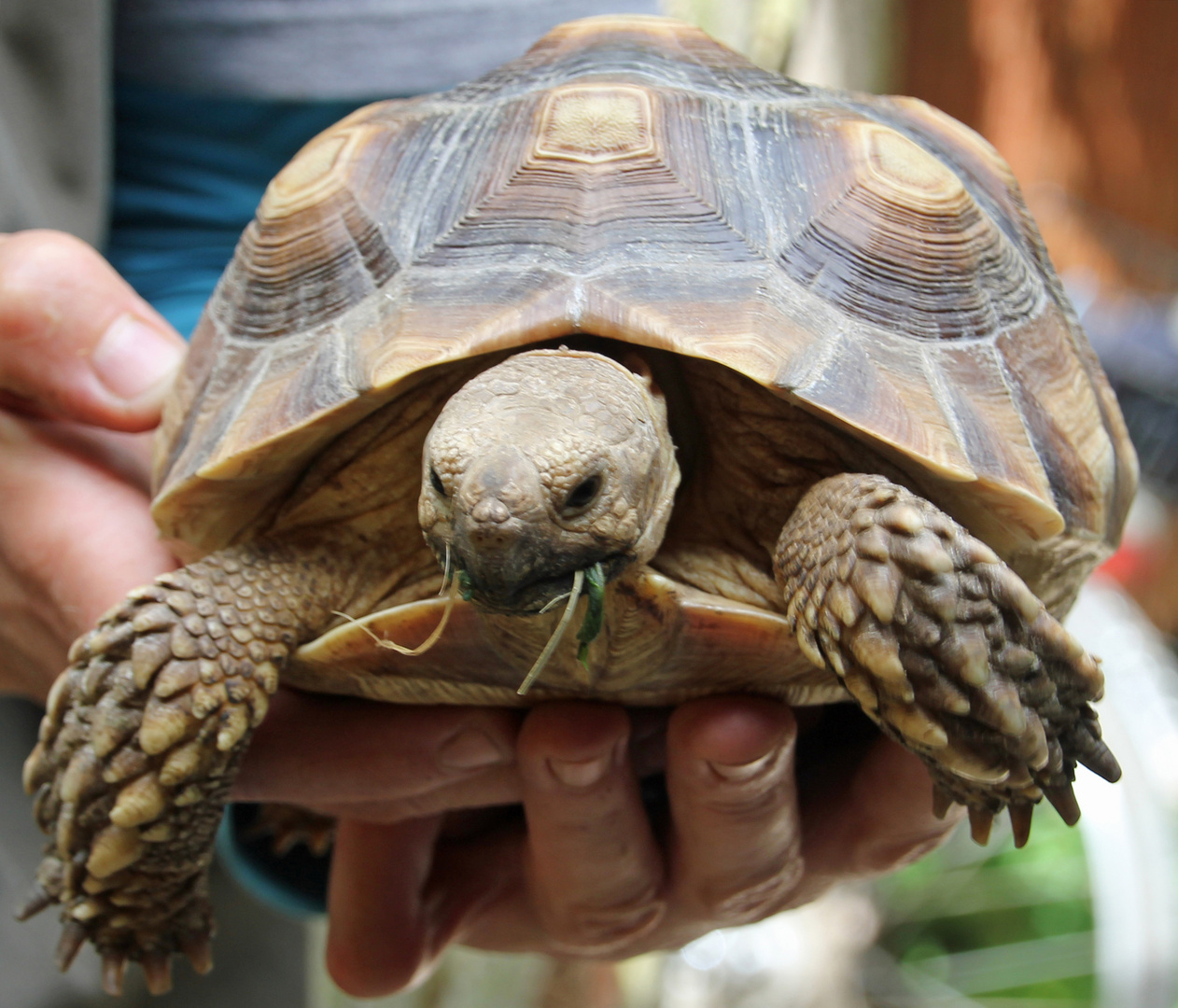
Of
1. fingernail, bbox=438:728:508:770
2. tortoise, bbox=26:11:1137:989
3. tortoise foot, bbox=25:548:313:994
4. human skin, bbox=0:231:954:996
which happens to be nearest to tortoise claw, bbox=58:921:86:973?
tortoise, bbox=26:11:1137:989

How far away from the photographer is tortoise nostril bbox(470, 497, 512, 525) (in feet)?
2.63

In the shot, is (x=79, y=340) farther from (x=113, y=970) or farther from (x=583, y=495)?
(x=583, y=495)

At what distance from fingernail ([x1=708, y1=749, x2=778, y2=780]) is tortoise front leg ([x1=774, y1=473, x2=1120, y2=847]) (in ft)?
0.80

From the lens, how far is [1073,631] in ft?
8.95

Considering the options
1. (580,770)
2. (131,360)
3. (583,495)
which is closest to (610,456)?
(583,495)

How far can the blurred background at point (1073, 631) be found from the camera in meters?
2.59

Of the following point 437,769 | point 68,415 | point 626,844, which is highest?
point 68,415

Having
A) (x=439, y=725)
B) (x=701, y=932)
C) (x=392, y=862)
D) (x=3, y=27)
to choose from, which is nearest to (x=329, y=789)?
(x=439, y=725)

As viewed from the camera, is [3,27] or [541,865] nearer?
[541,865]

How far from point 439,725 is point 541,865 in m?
0.31

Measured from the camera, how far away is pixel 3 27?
1588mm

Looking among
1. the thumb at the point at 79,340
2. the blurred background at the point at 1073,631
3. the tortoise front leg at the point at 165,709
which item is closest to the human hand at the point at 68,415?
the thumb at the point at 79,340

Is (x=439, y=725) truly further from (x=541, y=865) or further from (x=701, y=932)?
(x=701, y=932)

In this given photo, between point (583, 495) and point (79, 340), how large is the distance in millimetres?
1015
